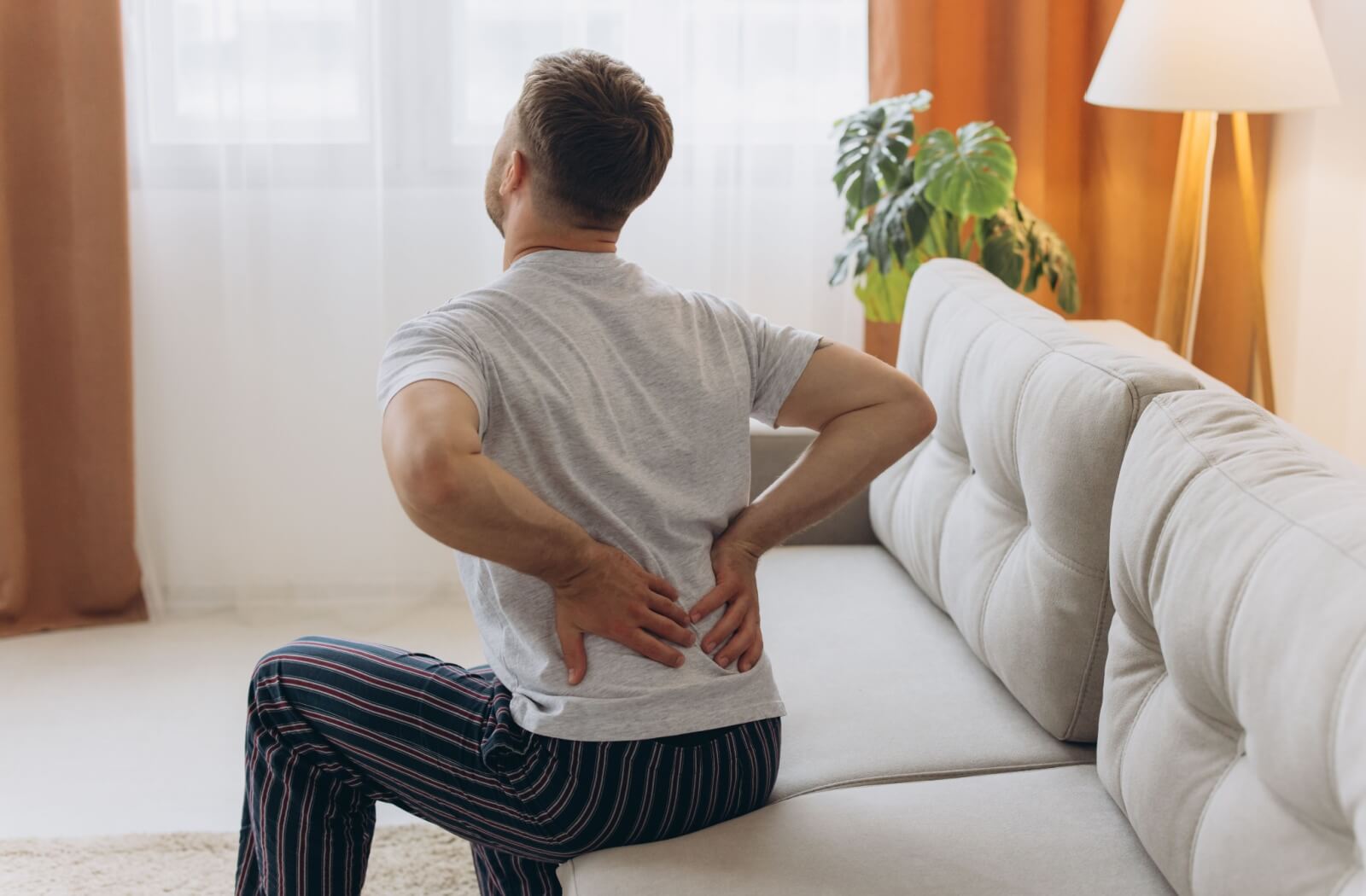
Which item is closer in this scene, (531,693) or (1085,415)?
(531,693)

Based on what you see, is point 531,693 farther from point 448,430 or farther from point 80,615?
point 80,615

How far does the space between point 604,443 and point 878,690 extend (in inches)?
24.4

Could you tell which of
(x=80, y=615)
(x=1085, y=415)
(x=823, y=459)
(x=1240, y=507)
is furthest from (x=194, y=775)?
(x=1240, y=507)

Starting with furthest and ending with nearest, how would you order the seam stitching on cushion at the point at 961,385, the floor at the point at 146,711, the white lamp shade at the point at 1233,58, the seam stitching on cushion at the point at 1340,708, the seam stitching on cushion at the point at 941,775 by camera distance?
1. the white lamp shade at the point at 1233,58
2. the floor at the point at 146,711
3. the seam stitching on cushion at the point at 961,385
4. the seam stitching on cushion at the point at 941,775
5. the seam stitching on cushion at the point at 1340,708

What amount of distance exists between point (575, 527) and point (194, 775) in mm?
1434

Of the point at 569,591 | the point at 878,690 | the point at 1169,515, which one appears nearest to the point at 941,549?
the point at 878,690

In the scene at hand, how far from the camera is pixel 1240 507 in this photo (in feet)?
3.63

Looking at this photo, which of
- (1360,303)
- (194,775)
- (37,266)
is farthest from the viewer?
(37,266)

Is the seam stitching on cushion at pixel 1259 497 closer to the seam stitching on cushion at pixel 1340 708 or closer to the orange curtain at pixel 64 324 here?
the seam stitching on cushion at pixel 1340 708

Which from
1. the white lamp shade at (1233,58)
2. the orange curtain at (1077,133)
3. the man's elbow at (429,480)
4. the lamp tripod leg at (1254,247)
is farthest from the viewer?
the orange curtain at (1077,133)

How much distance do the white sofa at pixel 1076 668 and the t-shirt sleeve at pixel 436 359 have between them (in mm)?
486

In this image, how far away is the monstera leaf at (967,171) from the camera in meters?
2.52

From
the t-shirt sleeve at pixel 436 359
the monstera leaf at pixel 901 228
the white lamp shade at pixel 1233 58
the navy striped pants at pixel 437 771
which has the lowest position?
the navy striped pants at pixel 437 771

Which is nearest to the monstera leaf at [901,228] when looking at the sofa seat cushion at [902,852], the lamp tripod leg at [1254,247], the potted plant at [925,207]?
the potted plant at [925,207]
